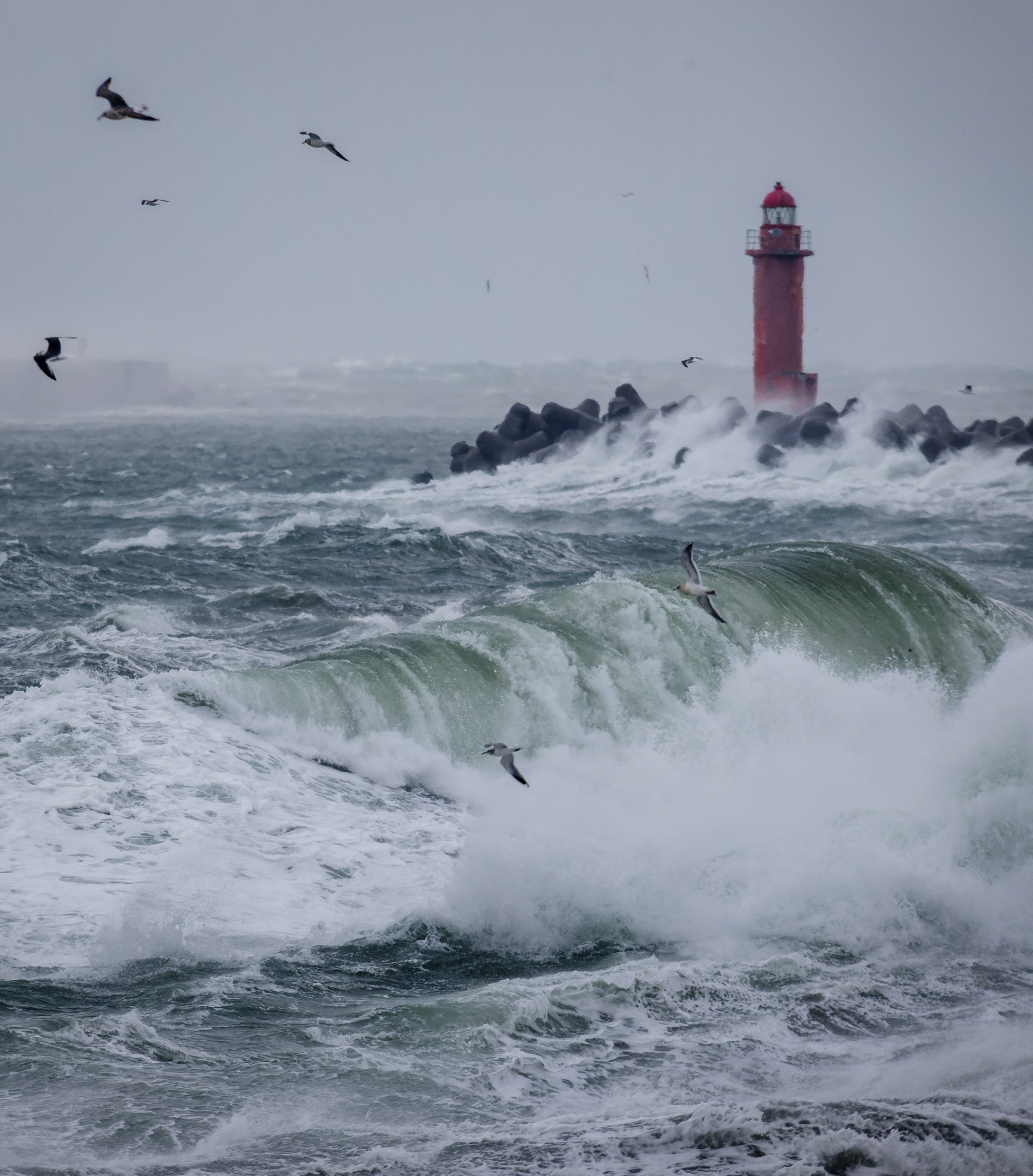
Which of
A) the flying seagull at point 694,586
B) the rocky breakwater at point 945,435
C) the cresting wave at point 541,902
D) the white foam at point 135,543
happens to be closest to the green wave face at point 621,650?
the cresting wave at point 541,902

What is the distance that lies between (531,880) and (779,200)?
151 ft

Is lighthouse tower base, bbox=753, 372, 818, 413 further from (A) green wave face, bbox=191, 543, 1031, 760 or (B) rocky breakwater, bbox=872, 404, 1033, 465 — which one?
(A) green wave face, bbox=191, 543, 1031, 760

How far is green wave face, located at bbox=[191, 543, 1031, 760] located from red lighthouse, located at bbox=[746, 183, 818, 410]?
34.3 meters

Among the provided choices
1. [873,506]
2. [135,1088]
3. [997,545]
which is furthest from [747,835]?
[873,506]

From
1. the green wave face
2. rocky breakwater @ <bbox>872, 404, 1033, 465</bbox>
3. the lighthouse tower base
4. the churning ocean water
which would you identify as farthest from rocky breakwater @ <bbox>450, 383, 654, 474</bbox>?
the green wave face

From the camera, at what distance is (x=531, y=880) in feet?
32.7

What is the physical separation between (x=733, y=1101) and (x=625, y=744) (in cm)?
697

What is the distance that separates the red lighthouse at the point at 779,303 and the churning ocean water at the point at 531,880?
32.9 metres

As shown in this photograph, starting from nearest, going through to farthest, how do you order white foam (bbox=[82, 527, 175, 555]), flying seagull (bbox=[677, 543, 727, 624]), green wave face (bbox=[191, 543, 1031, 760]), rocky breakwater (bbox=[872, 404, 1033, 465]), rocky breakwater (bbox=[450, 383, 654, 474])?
flying seagull (bbox=[677, 543, 727, 624]), green wave face (bbox=[191, 543, 1031, 760]), white foam (bbox=[82, 527, 175, 555]), rocky breakwater (bbox=[872, 404, 1033, 465]), rocky breakwater (bbox=[450, 383, 654, 474])

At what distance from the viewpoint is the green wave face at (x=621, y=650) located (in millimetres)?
14203

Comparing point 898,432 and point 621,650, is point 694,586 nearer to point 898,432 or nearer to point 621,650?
point 621,650

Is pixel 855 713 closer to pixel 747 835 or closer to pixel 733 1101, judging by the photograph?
pixel 747 835

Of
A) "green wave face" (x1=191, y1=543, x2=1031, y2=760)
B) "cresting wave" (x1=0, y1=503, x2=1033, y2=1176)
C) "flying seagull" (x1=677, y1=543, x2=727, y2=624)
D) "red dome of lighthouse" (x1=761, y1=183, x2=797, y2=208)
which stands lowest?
"cresting wave" (x1=0, y1=503, x2=1033, y2=1176)

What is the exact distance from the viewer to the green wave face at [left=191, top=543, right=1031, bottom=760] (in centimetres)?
1420
